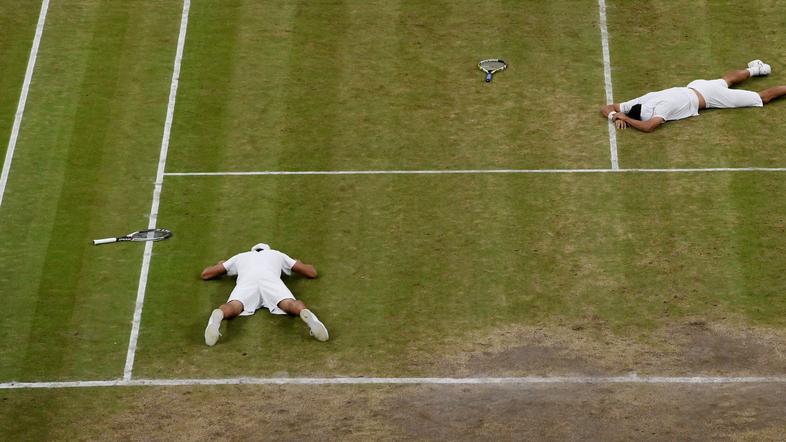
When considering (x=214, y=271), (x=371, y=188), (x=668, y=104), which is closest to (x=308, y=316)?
(x=214, y=271)

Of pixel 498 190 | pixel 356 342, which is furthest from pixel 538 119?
pixel 356 342

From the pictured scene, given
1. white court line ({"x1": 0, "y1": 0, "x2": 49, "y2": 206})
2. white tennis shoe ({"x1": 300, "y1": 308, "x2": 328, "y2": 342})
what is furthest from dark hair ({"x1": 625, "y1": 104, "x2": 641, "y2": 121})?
white court line ({"x1": 0, "y1": 0, "x2": 49, "y2": 206})

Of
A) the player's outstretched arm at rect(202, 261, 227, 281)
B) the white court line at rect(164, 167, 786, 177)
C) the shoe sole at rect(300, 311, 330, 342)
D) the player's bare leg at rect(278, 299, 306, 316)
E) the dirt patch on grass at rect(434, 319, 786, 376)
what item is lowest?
the dirt patch on grass at rect(434, 319, 786, 376)

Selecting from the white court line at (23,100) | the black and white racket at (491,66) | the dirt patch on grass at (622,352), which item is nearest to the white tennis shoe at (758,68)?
the black and white racket at (491,66)

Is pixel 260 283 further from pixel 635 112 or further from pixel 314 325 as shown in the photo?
pixel 635 112

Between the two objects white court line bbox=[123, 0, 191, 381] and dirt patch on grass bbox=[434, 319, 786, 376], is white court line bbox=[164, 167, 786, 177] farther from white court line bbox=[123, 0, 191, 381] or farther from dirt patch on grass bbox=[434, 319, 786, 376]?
dirt patch on grass bbox=[434, 319, 786, 376]

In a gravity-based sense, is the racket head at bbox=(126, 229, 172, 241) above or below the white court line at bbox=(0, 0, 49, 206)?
below
